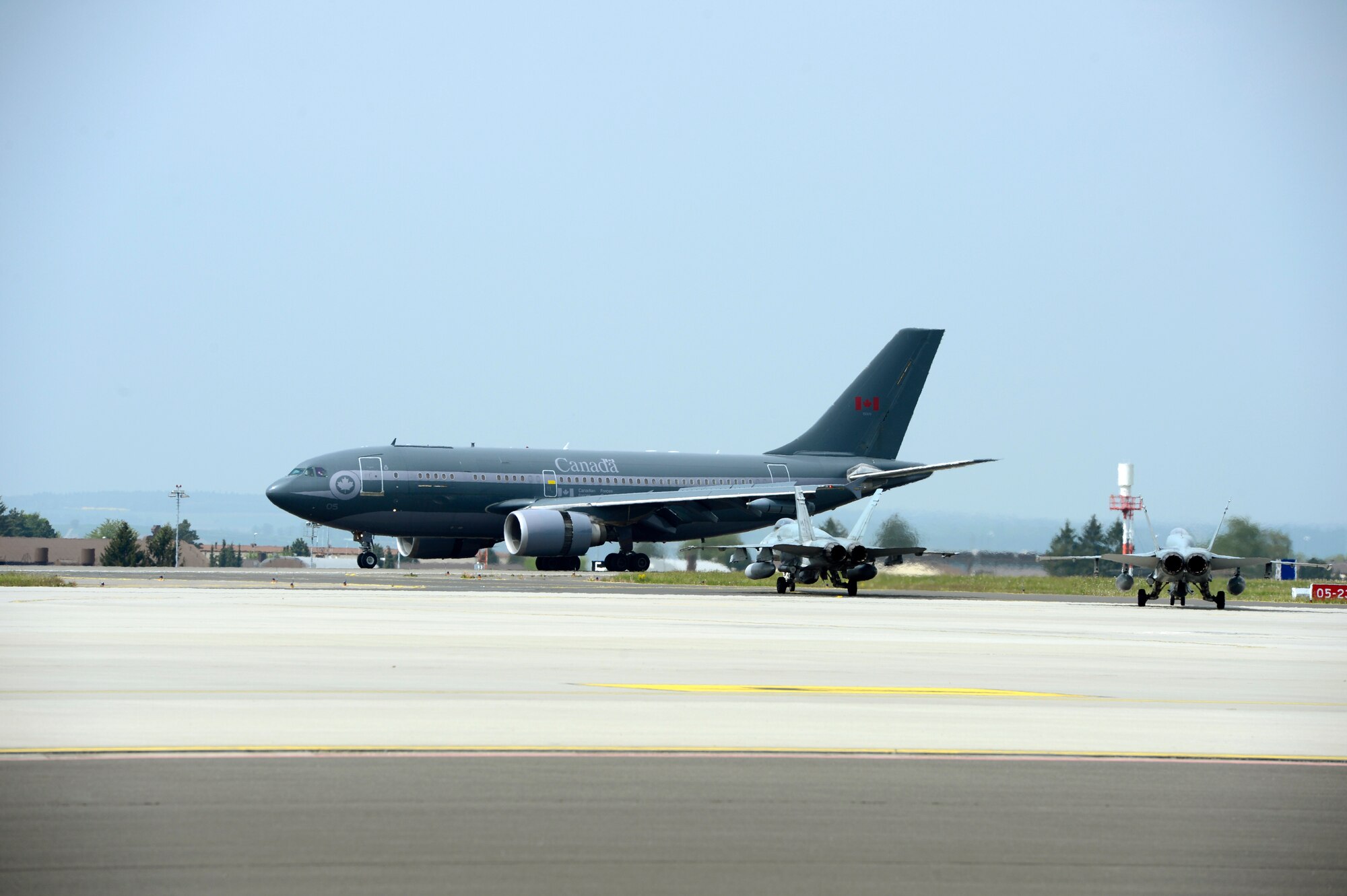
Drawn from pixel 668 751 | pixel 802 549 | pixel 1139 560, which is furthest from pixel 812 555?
pixel 668 751

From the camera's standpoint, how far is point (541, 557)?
56.7 metres

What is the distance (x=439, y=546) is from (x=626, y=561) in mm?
7653

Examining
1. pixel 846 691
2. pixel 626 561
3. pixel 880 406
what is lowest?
pixel 846 691

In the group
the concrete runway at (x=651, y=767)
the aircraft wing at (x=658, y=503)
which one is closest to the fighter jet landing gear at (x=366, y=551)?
the aircraft wing at (x=658, y=503)

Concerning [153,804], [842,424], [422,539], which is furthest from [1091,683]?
[842,424]

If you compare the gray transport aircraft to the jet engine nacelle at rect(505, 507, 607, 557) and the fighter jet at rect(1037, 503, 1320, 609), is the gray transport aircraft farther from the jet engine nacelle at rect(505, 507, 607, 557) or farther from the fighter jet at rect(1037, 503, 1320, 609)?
the fighter jet at rect(1037, 503, 1320, 609)

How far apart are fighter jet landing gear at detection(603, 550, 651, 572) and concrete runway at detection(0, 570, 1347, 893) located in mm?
36036

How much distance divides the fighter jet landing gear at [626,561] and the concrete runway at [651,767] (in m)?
36.0

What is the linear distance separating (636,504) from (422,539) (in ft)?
30.1

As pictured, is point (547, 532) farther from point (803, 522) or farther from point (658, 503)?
point (803, 522)

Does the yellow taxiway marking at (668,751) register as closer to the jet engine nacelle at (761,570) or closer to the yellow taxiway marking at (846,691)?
the yellow taxiway marking at (846,691)

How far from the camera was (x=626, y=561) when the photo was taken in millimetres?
58656

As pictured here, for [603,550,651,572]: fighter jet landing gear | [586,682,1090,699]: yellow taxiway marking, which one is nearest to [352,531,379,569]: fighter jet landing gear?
[603,550,651,572]: fighter jet landing gear

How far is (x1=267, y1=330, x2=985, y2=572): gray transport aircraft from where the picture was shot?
53719mm
